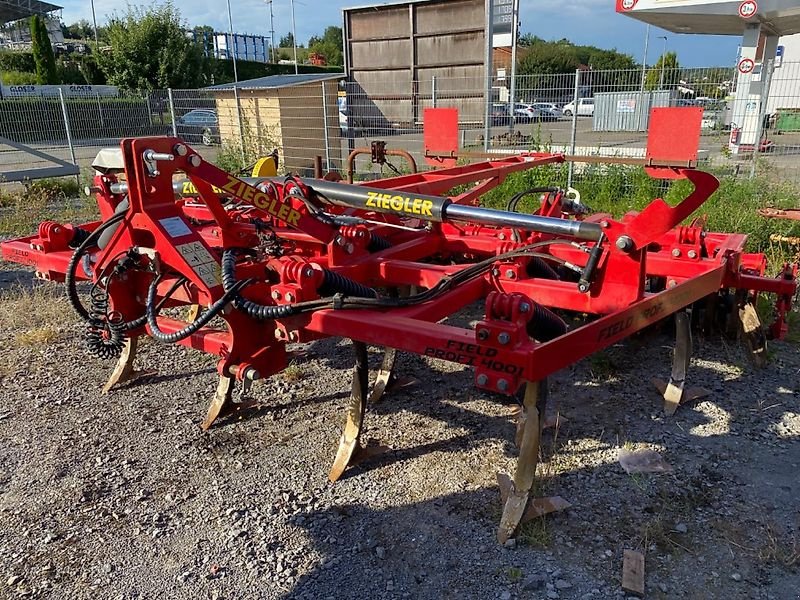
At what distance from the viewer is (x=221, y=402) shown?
3619 mm

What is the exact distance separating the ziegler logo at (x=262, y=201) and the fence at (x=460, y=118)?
5.77 m

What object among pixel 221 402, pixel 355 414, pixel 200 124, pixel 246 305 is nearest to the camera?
pixel 246 305

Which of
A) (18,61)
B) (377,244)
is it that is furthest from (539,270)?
(18,61)

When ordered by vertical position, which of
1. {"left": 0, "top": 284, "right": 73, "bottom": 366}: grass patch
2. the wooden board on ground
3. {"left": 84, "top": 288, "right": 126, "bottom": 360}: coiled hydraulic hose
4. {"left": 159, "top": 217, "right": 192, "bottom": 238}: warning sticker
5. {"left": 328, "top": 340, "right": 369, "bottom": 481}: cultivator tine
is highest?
{"left": 159, "top": 217, "right": 192, "bottom": 238}: warning sticker

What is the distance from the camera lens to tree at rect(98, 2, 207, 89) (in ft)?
79.0

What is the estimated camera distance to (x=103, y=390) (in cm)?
400

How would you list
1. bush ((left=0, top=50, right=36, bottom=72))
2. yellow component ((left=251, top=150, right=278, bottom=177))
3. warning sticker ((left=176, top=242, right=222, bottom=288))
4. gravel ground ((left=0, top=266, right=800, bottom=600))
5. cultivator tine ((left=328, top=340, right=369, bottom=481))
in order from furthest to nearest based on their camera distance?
1. bush ((left=0, top=50, right=36, bottom=72))
2. yellow component ((left=251, top=150, right=278, bottom=177))
3. cultivator tine ((left=328, top=340, right=369, bottom=481))
4. warning sticker ((left=176, top=242, right=222, bottom=288))
5. gravel ground ((left=0, top=266, right=800, bottom=600))

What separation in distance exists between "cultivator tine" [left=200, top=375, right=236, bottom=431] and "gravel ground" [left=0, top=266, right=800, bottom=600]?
10 cm

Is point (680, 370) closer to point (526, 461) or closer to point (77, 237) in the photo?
point (526, 461)

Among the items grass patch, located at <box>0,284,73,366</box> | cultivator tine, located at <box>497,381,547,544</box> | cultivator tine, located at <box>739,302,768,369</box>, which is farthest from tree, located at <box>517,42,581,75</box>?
cultivator tine, located at <box>497,381,547,544</box>

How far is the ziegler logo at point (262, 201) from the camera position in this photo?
3053 millimetres

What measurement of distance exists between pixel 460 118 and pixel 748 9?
5.46m

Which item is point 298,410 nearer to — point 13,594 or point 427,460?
point 427,460

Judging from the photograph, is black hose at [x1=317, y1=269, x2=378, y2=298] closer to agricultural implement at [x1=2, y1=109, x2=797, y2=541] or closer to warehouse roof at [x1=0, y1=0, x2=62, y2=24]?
agricultural implement at [x1=2, y1=109, x2=797, y2=541]
